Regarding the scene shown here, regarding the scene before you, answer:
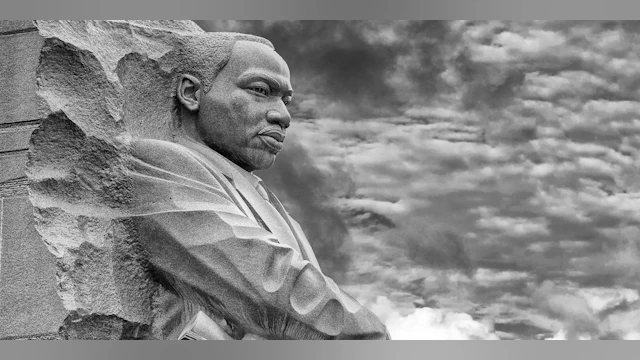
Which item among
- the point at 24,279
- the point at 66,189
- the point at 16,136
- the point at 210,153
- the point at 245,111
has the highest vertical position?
the point at 245,111

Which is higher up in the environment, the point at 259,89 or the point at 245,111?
the point at 259,89

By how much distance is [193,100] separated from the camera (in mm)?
8938

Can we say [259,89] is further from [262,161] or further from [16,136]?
[16,136]

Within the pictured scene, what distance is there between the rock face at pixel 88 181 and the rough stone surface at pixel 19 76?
0.07 meters

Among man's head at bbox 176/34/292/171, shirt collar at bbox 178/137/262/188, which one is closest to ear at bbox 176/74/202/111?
man's head at bbox 176/34/292/171

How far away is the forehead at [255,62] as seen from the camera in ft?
29.3

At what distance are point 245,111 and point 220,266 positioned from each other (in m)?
1.31

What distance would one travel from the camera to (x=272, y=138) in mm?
8930

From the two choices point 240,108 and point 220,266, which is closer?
point 220,266

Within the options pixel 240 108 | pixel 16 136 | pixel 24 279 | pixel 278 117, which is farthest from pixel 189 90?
pixel 24 279

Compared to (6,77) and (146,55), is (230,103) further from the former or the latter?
(6,77)

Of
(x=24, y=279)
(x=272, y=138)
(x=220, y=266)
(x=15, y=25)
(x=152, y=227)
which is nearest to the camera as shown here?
(x=24, y=279)

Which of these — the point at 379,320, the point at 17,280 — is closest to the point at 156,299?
the point at 17,280

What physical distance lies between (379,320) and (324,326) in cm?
48
